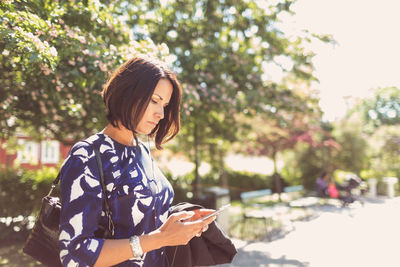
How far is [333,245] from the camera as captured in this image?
306 inches

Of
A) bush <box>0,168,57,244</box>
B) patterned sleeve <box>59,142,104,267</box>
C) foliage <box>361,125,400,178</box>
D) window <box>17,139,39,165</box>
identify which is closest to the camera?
patterned sleeve <box>59,142,104,267</box>

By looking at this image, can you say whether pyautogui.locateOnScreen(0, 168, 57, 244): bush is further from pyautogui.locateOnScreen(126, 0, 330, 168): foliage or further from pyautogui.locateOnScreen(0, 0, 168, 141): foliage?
pyautogui.locateOnScreen(126, 0, 330, 168): foliage

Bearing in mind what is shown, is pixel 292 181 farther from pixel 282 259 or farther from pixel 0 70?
pixel 0 70

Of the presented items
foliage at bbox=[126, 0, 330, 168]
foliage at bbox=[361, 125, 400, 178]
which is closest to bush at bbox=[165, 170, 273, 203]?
foliage at bbox=[361, 125, 400, 178]

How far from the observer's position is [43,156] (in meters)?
26.7

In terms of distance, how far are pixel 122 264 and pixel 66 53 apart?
11.5ft

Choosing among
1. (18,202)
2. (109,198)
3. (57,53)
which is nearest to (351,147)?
(18,202)

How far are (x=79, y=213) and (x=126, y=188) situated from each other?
0.85ft

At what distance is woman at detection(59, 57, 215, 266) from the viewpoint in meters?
1.22

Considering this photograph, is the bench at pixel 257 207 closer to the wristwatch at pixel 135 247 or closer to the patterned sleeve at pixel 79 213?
the wristwatch at pixel 135 247

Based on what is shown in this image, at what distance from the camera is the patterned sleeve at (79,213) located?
120cm

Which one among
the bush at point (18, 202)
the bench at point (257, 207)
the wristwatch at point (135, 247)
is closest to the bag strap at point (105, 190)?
the wristwatch at point (135, 247)

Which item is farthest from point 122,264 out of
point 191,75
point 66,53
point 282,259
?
point 282,259

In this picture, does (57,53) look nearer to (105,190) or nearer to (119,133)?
(119,133)
